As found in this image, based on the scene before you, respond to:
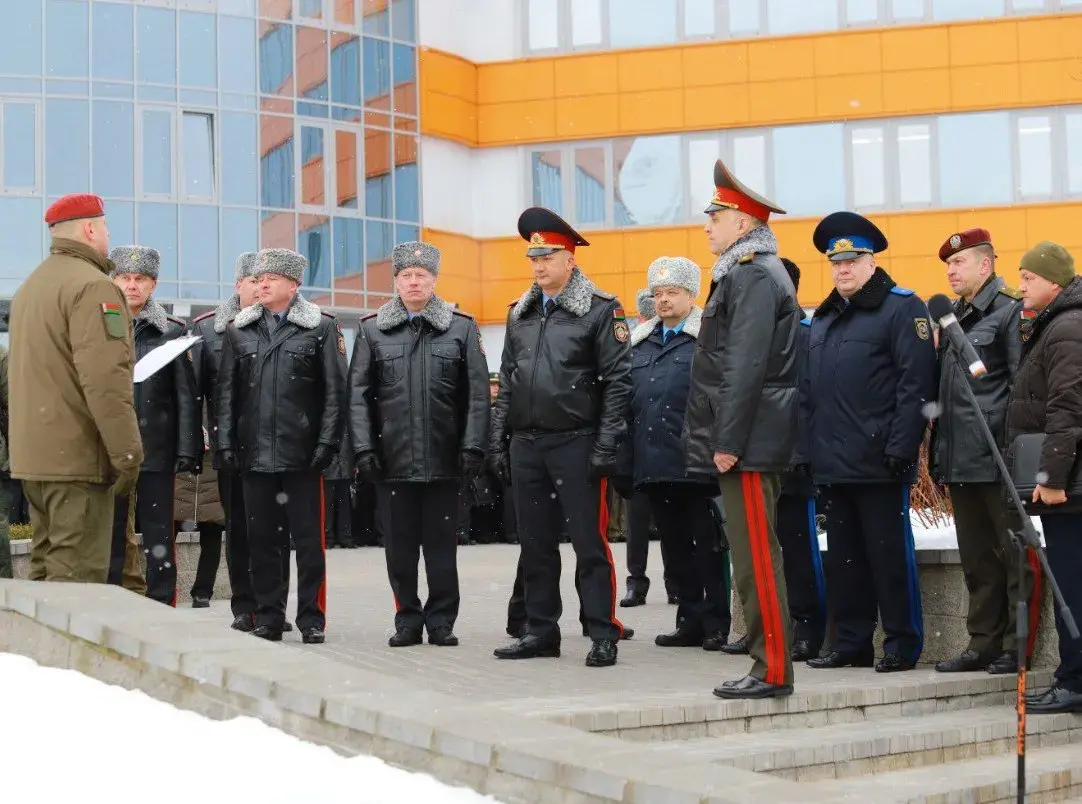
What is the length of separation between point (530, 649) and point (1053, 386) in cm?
305

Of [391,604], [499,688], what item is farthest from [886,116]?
[499,688]

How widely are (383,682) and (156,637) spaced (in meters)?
0.94

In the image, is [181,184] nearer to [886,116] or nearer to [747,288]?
[886,116]

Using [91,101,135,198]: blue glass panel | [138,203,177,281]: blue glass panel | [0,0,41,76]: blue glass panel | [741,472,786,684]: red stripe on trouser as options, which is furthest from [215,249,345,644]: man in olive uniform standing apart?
[0,0,41,76]: blue glass panel

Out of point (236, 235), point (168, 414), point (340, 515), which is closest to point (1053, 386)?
point (168, 414)

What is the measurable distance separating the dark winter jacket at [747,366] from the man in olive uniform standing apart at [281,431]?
2.81m

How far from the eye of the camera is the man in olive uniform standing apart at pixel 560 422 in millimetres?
9344

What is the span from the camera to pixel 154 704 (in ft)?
21.1

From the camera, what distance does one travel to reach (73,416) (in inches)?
333

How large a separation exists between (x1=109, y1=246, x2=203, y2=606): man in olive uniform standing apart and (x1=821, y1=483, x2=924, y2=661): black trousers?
4.05m

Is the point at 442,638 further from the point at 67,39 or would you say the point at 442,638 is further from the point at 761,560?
the point at 67,39

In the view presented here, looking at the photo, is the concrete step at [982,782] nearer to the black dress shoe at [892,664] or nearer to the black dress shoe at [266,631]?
the black dress shoe at [892,664]

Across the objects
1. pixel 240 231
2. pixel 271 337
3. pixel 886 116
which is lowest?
pixel 271 337

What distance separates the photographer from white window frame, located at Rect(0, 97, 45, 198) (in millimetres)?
27719
